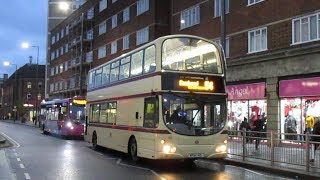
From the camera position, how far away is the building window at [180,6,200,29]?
37.4 metres

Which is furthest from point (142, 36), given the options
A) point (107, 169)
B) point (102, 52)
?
point (107, 169)

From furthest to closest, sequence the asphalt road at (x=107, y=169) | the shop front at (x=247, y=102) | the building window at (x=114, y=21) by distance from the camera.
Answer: the building window at (x=114, y=21) → the shop front at (x=247, y=102) → the asphalt road at (x=107, y=169)

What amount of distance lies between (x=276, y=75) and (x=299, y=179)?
13.9 meters

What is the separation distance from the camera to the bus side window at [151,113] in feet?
55.7

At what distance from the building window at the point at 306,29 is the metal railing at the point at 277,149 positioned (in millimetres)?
8823

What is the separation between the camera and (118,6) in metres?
57.5

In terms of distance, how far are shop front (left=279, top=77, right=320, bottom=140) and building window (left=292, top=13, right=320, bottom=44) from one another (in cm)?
211

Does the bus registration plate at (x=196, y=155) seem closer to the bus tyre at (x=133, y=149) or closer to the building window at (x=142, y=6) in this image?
the bus tyre at (x=133, y=149)

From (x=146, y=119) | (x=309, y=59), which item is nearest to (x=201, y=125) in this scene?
(x=146, y=119)

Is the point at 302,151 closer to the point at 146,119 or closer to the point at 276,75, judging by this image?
the point at 146,119

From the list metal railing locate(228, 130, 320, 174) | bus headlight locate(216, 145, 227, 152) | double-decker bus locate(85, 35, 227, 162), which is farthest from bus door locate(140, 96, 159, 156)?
metal railing locate(228, 130, 320, 174)

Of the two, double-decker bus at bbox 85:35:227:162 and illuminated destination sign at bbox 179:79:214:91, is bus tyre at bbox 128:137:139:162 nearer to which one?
double-decker bus at bbox 85:35:227:162

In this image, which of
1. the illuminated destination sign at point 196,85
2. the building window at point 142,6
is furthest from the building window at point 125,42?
the illuminated destination sign at point 196,85

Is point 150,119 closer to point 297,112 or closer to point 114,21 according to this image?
point 297,112
